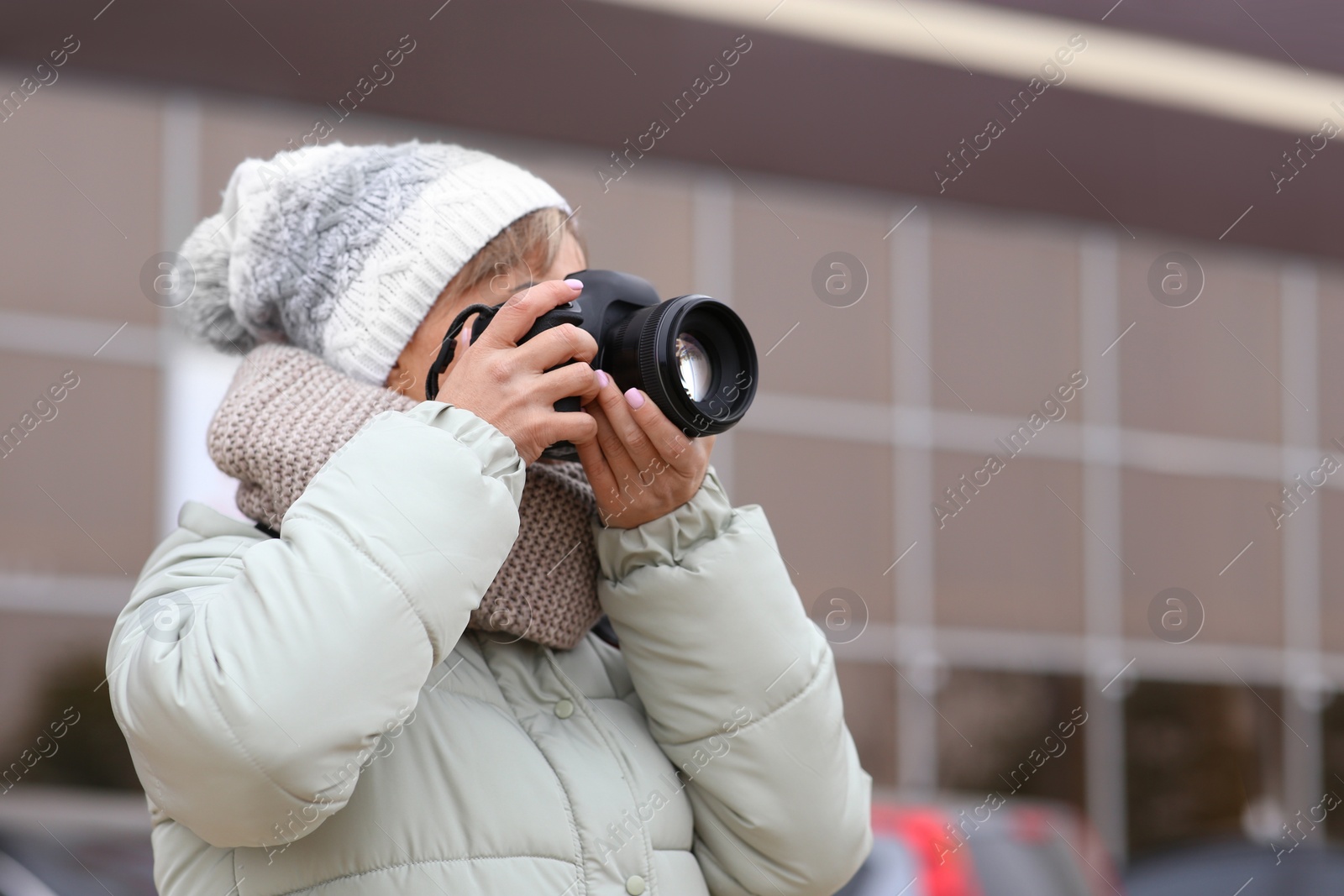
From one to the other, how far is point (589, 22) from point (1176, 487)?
181 inches

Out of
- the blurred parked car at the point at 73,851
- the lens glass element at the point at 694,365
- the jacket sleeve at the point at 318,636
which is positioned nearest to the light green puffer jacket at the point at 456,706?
the jacket sleeve at the point at 318,636

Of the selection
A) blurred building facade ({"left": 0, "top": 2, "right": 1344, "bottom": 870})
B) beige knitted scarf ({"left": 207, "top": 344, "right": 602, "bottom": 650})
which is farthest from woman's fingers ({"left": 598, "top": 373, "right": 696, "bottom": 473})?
blurred building facade ({"left": 0, "top": 2, "right": 1344, "bottom": 870})

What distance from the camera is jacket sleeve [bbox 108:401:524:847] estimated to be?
0.91 meters

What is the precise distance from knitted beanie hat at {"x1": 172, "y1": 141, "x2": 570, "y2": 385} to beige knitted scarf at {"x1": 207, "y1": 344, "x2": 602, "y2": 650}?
48 millimetres

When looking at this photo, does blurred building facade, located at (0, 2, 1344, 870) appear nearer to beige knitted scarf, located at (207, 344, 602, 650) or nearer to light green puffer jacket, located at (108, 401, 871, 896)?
beige knitted scarf, located at (207, 344, 602, 650)

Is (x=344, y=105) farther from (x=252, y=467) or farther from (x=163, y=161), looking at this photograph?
(x=252, y=467)

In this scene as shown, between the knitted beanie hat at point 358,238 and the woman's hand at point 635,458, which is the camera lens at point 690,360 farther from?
the knitted beanie hat at point 358,238

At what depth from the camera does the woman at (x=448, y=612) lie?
3.08ft

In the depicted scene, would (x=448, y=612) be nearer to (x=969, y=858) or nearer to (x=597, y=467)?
(x=597, y=467)

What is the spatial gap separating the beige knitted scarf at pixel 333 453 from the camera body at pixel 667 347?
64mm

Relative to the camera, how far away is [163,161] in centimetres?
541

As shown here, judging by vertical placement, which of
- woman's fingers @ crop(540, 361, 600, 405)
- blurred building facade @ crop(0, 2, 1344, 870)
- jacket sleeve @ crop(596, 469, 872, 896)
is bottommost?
blurred building facade @ crop(0, 2, 1344, 870)

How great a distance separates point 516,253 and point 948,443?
5999 millimetres

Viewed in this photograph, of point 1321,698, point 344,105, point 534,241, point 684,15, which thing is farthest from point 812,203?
point 534,241
